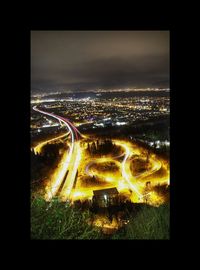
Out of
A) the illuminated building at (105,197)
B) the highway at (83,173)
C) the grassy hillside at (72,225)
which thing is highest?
the highway at (83,173)

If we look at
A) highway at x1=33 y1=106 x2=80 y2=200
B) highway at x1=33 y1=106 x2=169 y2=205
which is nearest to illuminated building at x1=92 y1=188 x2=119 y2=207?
highway at x1=33 y1=106 x2=169 y2=205

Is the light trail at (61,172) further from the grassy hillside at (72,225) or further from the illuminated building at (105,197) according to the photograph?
the illuminated building at (105,197)

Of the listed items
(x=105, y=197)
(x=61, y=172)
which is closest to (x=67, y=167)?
(x=61, y=172)

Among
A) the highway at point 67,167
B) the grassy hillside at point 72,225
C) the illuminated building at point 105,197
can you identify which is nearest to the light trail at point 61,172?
the highway at point 67,167

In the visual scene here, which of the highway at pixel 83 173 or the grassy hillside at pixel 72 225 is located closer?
the grassy hillside at pixel 72 225

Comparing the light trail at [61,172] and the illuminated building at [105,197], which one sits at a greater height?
the light trail at [61,172]

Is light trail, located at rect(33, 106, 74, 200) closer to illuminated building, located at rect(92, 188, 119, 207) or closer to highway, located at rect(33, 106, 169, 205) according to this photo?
highway, located at rect(33, 106, 169, 205)
